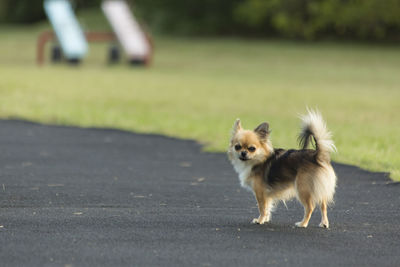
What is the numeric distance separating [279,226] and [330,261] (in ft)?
5.05

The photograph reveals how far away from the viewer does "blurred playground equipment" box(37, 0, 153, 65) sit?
36.0 meters

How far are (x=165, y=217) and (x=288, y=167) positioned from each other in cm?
150

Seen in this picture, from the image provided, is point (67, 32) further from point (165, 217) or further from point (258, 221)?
point (258, 221)

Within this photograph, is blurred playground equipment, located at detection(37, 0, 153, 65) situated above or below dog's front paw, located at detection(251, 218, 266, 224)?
below

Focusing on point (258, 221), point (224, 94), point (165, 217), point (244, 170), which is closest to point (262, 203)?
point (258, 221)

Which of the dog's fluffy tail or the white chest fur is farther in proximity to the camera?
the white chest fur

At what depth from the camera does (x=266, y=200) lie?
8.53 m

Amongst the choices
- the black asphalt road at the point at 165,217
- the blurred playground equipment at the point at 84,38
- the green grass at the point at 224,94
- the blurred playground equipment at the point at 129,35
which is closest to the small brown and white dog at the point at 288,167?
the black asphalt road at the point at 165,217

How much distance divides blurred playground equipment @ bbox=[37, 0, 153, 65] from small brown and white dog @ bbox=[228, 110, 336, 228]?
27550 mm

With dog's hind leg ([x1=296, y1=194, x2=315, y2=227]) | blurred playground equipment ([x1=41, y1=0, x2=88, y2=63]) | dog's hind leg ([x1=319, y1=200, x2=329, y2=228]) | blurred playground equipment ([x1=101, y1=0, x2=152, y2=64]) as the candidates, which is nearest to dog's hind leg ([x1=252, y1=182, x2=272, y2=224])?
dog's hind leg ([x1=296, y1=194, x2=315, y2=227])

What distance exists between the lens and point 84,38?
38594 millimetres

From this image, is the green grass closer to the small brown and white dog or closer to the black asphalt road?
the black asphalt road

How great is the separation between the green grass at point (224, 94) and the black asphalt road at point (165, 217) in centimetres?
228

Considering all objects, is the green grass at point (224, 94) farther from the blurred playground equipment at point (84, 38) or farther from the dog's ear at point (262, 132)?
the dog's ear at point (262, 132)
